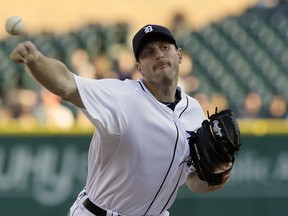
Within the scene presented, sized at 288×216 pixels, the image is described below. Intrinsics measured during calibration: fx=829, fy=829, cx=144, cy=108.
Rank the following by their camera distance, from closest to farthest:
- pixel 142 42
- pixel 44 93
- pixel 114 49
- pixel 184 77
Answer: pixel 142 42 → pixel 44 93 → pixel 184 77 → pixel 114 49

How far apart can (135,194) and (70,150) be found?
13.8ft

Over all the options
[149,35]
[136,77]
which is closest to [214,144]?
[149,35]

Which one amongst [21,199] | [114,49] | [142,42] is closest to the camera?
[142,42]

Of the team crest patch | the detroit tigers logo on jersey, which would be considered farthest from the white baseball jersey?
the detroit tigers logo on jersey

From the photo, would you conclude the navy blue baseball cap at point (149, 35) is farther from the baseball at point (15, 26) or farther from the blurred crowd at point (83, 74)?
the blurred crowd at point (83, 74)

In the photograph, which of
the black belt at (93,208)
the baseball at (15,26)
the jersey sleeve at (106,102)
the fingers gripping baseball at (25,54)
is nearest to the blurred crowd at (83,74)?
the black belt at (93,208)

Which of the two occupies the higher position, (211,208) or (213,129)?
(213,129)

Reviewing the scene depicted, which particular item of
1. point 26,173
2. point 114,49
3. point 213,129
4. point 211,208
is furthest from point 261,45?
point 213,129

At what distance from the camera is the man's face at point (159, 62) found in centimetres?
454

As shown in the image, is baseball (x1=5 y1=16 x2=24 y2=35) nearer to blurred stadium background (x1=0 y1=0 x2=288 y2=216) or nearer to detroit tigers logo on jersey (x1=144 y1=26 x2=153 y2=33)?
detroit tigers logo on jersey (x1=144 y1=26 x2=153 y2=33)

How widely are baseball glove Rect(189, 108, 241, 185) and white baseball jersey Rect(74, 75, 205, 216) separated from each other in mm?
73

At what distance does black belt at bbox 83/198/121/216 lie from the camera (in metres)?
4.66

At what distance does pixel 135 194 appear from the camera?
4.62 metres

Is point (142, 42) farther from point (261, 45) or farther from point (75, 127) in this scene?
point (261, 45)
